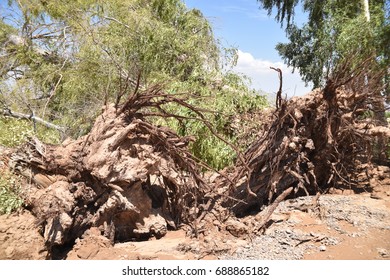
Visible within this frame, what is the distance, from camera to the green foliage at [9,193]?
3.63 m

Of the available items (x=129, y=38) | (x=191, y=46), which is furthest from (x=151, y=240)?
(x=129, y=38)

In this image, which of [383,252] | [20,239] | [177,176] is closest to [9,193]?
[20,239]

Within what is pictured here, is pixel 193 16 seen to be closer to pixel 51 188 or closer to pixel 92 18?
pixel 92 18

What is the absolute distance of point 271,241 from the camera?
146 inches

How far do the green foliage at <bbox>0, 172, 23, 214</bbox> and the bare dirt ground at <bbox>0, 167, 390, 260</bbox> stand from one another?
0.31ft

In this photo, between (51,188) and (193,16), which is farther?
(193,16)

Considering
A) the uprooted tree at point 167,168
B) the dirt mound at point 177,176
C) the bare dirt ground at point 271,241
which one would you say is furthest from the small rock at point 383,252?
the uprooted tree at point 167,168

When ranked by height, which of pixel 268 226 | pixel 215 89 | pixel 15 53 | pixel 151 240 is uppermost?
pixel 15 53

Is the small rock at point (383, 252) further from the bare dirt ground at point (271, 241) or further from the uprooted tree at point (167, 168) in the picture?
the uprooted tree at point (167, 168)

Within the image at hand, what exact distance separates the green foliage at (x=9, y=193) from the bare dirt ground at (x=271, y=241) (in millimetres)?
94

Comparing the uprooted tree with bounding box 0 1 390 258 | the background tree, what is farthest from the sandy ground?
the background tree

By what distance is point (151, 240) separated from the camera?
4.10 meters
